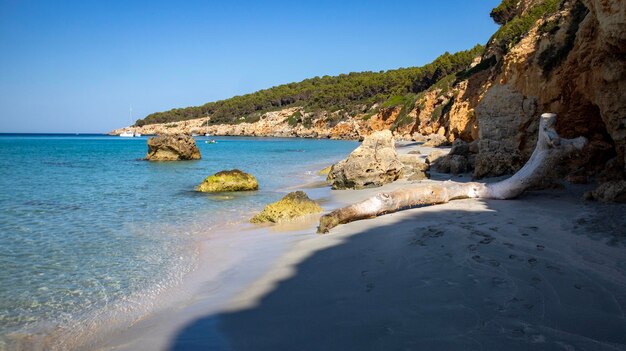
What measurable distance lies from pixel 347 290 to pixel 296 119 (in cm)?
9179

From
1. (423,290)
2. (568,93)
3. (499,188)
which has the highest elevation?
(568,93)

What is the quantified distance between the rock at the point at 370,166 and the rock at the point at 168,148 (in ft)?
62.4

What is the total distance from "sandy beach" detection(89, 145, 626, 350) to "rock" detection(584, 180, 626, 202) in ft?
0.73

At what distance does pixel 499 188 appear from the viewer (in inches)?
306

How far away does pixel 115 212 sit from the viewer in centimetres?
996

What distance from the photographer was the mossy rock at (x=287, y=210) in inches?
344

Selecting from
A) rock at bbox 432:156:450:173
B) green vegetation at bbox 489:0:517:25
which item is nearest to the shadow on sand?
rock at bbox 432:156:450:173

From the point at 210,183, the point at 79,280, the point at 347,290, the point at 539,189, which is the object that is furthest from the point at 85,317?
the point at 210,183

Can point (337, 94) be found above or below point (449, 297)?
above

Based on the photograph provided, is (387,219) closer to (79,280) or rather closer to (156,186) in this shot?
(79,280)

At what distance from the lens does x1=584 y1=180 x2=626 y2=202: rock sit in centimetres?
620

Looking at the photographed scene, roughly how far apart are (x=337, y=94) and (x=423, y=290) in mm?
91903

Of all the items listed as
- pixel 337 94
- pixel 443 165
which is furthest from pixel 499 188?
pixel 337 94

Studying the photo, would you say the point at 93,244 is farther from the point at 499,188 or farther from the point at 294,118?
the point at 294,118
